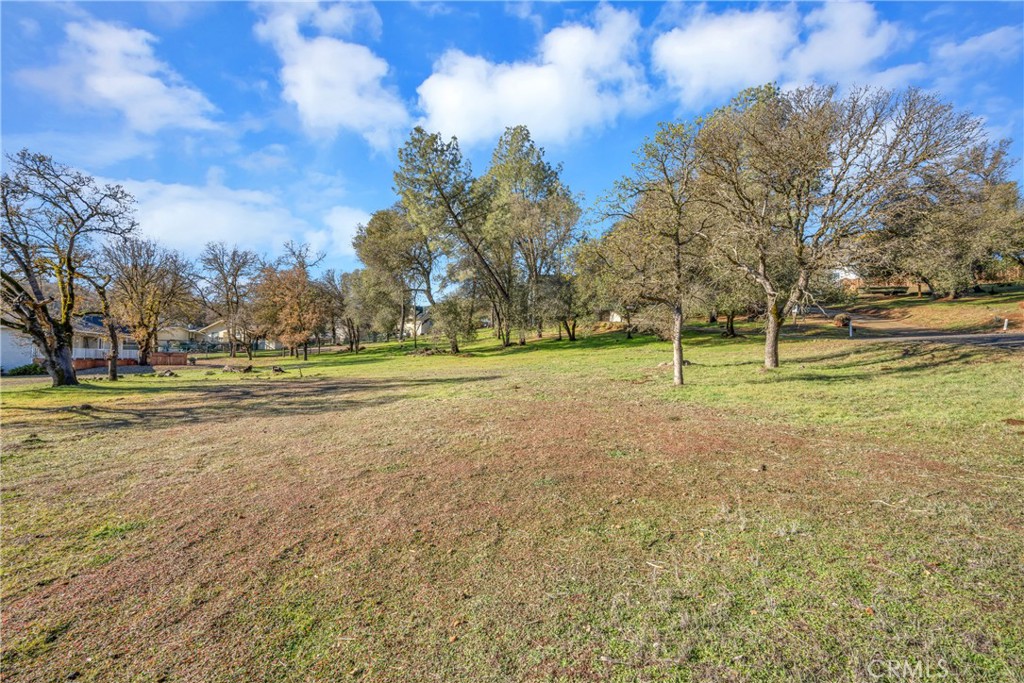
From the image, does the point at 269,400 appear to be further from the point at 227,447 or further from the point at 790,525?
the point at 790,525

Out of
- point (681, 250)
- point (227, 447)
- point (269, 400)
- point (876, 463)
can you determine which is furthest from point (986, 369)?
point (269, 400)

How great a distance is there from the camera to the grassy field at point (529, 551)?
273 centimetres

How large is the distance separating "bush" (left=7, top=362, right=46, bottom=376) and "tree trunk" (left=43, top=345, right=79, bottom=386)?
16.9 m

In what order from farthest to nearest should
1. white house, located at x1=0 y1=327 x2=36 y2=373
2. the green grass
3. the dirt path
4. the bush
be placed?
white house, located at x1=0 y1=327 x2=36 y2=373 → the bush → the green grass → the dirt path

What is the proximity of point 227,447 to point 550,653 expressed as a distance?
7866 millimetres

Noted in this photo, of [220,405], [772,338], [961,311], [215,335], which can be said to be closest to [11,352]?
[220,405]

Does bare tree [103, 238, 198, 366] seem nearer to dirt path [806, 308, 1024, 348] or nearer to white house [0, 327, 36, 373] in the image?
white house [0, 327, 36, 373]

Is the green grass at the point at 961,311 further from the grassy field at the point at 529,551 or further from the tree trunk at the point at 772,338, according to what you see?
the grassy field at the point at 529,551

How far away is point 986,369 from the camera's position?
1308 cm

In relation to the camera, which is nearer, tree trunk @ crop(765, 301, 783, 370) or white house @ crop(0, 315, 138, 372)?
tree trunk @ crop(765, 301, 783, 370)

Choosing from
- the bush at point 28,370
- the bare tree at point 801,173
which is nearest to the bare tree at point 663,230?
the bare tree at point 801,173

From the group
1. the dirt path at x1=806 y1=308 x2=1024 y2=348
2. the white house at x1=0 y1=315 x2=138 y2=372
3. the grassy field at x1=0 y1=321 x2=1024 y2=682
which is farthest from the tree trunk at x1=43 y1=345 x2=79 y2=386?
the dirt path at x1=806 y1=308 x2=1024 y2=348

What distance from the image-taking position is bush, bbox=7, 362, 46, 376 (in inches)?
1188

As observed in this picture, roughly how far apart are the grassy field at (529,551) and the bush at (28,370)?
31.6 meters
